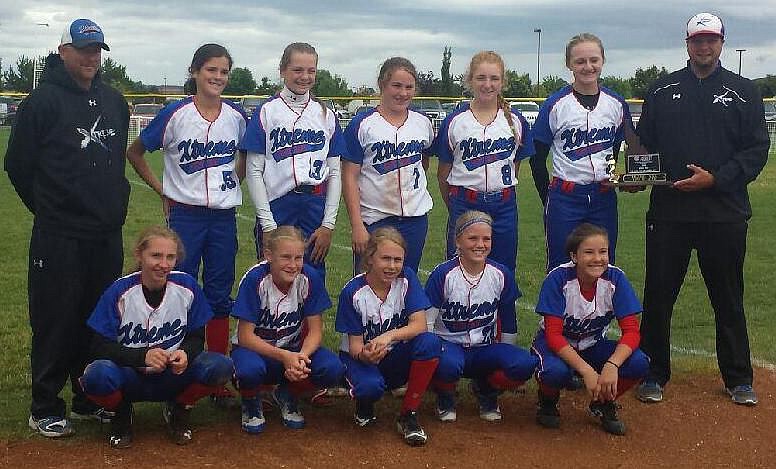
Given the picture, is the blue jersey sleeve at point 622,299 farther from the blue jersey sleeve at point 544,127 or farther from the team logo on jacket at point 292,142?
the team logo on jacket at point 292,142

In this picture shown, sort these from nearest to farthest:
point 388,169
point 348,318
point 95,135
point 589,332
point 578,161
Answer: point 95,135
point 348,318
point 589,332
point 388,169
point 578,161

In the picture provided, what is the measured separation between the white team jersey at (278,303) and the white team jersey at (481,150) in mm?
1091

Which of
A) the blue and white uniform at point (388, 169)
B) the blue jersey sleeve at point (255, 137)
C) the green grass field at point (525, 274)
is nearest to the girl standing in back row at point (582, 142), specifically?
the blue and white uniform at point (388, 169)

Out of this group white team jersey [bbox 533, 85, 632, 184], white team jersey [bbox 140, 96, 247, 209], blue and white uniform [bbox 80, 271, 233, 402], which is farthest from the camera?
white team jersey [bbox 533, 85, 632, 184]

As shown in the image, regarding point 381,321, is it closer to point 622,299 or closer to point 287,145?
point 287,145

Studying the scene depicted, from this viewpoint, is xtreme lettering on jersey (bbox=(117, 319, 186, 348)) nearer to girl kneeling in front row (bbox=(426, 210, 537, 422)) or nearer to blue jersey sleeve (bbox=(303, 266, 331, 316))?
blue jersey sleeve (bbox=(303, 266, 331, 316))

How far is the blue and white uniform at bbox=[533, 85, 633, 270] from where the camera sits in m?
5.14

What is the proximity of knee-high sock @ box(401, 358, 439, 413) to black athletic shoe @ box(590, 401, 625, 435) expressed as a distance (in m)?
0.91

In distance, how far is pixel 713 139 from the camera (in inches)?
193

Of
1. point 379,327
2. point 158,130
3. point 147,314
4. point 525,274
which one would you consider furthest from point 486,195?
point 525,274

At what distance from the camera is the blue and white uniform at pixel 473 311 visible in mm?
4773

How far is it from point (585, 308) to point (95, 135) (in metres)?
2.66

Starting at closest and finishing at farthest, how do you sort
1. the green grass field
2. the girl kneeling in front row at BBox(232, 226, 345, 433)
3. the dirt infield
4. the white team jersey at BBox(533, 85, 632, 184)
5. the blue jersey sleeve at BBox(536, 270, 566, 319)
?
the dirt infield, the girl kneeling in front row at BBox(232, 226, 345, 433), the blue jersey sleeve at BBox(536, 270, 566, 319), the white team jersey at BBox(533, 85, 632, 184), the green grass field

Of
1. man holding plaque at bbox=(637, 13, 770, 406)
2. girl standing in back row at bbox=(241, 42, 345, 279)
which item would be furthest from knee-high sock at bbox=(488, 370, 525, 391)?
girl standing in back row at bbox=(241, 42, 345, 279)
